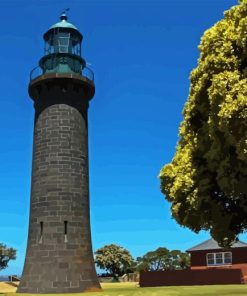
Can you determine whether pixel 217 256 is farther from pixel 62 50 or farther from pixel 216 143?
pixel 216 143

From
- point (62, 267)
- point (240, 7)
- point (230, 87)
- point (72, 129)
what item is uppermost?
point (72, 129)

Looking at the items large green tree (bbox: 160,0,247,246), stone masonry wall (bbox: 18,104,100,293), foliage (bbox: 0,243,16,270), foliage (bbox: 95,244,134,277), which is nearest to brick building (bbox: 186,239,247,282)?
stone masonry wall (bbox: 18,104,100,293)

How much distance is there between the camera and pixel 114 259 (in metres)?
76.4

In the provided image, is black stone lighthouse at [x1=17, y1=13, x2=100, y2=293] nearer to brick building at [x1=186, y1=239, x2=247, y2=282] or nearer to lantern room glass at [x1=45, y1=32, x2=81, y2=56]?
lantern room glass at [x1=45, y1=32, x2=81, y2=56]

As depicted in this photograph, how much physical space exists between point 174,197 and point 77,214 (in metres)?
14.9

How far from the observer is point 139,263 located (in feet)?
316

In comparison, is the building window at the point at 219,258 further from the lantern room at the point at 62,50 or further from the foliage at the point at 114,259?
the foliage at the point at 114,259

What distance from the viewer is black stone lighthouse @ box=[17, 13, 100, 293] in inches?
1185

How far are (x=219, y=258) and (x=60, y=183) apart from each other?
73.2ft

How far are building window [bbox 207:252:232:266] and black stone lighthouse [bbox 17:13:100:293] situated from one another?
1836cm

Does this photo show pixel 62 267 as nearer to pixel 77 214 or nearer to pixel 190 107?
pixel 77 214

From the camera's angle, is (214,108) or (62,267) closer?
(214,108)

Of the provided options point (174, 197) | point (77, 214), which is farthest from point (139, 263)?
point (174, 197)

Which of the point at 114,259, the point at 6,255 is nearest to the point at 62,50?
the point at 114,259
